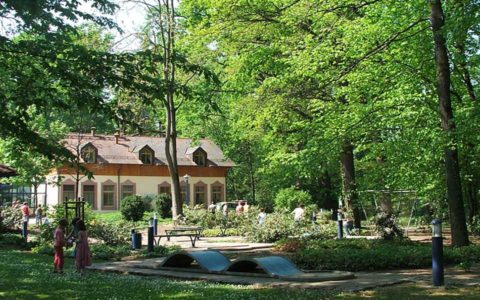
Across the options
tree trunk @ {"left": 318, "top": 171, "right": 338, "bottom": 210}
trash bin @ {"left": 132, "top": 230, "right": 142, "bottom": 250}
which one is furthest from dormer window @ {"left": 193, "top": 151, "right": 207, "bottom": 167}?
trash bin @ {"left": 132, "top": 230, "right": 142, "bottom": 250}

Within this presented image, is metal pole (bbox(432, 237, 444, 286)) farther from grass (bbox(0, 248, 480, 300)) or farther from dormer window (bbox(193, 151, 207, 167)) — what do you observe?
dormer window (bbox(193, 151, 207, 167))

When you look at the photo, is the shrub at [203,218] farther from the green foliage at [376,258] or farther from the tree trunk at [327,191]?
the green foliage at [376,258]

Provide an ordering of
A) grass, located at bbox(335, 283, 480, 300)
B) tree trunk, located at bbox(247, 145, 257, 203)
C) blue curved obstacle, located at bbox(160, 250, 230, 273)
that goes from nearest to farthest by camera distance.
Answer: grass, located at bbox(335, 283, 480, 300) → blue curved obstacle, located at bbox(160, 250, 230, 273) → tree trunk, located at bbox(247, 145, 257, 203)

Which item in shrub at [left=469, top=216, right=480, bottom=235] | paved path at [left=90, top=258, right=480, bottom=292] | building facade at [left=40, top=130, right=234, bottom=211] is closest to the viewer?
paved path at [left=90, top=258, right=480, bottom=292]

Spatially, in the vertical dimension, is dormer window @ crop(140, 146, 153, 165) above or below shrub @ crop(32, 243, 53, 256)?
above

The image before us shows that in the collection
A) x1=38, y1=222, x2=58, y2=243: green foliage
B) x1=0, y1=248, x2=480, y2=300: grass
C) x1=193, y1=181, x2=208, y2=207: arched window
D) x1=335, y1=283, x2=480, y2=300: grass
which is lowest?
x1=335, y1=283, x2=480, y2=300: grass

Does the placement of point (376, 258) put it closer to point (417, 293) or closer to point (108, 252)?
point (417, 293)

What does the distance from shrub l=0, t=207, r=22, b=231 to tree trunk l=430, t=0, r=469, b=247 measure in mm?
22431

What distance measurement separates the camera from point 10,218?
30.7m

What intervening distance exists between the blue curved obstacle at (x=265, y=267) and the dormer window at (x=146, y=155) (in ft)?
150

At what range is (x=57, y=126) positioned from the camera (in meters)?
39.2

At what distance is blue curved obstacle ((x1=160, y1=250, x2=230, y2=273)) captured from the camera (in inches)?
550

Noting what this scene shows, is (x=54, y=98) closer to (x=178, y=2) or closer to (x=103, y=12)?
(x=103, y=12)

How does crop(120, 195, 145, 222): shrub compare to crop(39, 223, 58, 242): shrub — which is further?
crop(120, 195, 145, 222): shrub
